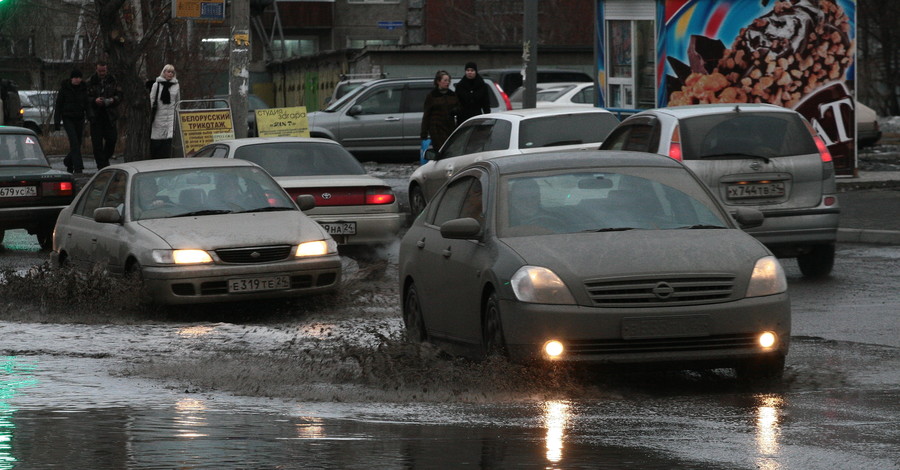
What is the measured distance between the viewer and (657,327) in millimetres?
7820

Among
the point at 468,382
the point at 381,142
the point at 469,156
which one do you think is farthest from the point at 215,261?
the point at 381,142

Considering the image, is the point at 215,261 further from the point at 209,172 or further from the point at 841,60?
the point at 841,60

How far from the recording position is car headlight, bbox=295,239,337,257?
12438 mm

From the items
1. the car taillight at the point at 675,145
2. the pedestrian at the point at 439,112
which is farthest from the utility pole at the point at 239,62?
the car taillight at the point at 675,145

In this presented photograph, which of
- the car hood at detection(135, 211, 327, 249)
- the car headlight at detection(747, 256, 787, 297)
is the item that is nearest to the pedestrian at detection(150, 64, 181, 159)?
the car hood at detection(135, 211, 327, 249)

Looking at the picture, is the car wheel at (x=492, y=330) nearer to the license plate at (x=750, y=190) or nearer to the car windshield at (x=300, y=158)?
the license plate at (x=750, y=190)

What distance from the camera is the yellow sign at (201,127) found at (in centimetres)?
2352

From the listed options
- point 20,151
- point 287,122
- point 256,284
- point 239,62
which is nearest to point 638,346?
point 256,284

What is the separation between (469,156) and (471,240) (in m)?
10.1

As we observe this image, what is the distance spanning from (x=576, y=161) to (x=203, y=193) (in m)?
4.96

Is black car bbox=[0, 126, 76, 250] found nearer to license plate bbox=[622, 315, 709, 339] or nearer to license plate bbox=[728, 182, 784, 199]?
license plate bbox=[728, 182, 784, 199]

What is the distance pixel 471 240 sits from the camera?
9008 mm

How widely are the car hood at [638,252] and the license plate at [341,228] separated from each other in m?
7.62

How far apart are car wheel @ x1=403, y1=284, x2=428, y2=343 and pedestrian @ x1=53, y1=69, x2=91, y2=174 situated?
61.9ft
